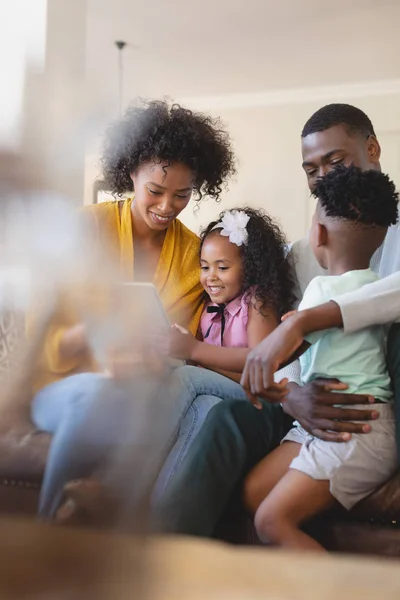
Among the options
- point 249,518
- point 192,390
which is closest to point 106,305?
point 192,390

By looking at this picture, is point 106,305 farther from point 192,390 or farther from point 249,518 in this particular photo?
point 249,518

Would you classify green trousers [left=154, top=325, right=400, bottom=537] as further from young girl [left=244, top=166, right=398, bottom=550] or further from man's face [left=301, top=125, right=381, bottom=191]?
man's face [left=301, top=125, right=381, bottom=191]

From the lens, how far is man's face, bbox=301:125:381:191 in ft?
1.79

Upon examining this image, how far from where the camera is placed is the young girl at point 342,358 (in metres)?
0.52

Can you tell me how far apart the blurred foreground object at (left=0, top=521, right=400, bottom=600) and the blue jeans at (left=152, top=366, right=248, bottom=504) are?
0.06m

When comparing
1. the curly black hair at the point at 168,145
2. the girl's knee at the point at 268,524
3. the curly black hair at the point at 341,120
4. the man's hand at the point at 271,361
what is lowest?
the girl's knee at the point at 268,524

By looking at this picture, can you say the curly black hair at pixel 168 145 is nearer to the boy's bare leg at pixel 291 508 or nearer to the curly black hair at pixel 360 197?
the curly black hair at pixel 360 197

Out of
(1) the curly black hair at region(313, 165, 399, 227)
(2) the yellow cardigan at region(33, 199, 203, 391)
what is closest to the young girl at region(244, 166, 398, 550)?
(1) the curly black hair at region(313, 165, 399, 227)

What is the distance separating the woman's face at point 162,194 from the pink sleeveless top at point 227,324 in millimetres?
86

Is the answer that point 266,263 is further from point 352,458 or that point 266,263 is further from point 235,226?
point 352,458

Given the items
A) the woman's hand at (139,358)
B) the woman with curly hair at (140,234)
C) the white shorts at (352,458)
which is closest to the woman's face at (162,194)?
the woman with curly hair at (140,234)

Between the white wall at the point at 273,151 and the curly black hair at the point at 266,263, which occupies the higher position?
the white wall at the point at 273,151

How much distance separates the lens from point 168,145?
0.51 meters

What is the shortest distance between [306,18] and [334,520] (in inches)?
16.9
